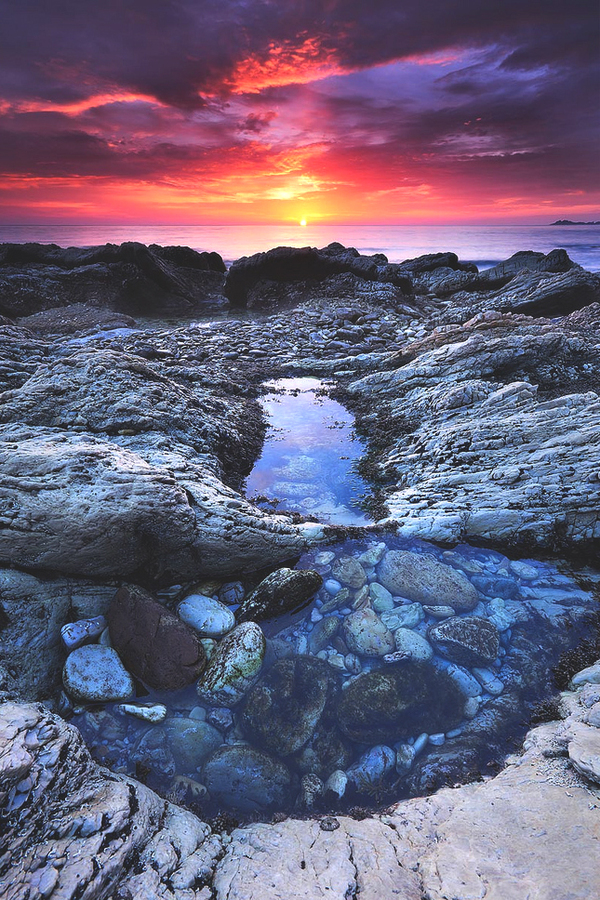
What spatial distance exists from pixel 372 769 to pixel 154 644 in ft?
10.2

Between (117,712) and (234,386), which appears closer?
(117,712)

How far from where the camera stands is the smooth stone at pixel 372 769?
4.52 metres

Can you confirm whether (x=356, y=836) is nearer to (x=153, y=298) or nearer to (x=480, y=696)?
(x=480, y=696)

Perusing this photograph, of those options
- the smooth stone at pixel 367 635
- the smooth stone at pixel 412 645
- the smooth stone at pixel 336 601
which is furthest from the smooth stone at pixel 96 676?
the smooth stone at pixel 412 645

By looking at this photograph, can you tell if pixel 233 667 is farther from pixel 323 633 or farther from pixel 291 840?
pixel 291 840

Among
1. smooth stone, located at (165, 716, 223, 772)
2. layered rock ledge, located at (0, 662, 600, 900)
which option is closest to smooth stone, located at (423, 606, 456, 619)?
layered rock ledge, located at (0, 662, 600, 900)

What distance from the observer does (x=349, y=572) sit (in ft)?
23.6

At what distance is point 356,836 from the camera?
3715 millimetres

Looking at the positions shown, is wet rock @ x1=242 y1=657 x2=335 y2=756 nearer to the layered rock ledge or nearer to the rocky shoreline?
the rocky shoreline

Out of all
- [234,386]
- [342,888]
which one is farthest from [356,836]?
[234,386]

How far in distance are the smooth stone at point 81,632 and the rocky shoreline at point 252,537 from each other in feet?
0.35

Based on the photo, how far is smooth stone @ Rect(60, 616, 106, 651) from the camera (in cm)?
537

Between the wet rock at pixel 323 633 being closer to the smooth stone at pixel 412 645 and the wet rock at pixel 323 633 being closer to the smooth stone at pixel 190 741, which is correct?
the smooth stone at pixel 412 645

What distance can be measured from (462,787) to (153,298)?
37.1 metres
